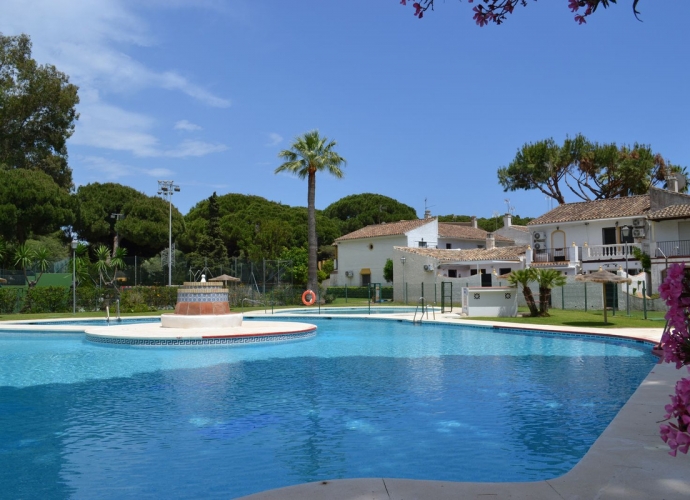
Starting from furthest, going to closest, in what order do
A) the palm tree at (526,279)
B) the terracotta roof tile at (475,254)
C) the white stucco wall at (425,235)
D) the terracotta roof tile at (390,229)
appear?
the terracotta roof tile at (390,229) → the white stucco wall at (425,235) → the terracotta roof tile at (475,254) → the palm tree at (526,279)

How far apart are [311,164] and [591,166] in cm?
2446

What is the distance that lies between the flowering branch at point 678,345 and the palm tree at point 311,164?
111 feet

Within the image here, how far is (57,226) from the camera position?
4116 centimetres

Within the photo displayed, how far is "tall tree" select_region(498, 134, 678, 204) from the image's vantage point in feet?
152

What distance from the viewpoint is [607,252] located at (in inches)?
1425

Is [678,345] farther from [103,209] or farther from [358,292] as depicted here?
[103,209]

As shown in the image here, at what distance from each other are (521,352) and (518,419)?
24.5ft

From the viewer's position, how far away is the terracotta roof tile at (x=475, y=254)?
40.3m

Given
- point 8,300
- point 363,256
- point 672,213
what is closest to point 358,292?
point 363,256

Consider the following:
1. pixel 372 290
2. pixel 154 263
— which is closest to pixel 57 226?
pixel 154 263

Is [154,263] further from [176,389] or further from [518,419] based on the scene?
[518,419]

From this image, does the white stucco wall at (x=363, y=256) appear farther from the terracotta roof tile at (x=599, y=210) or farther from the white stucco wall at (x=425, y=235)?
the terracotta roof tile at (x=599, y=210)

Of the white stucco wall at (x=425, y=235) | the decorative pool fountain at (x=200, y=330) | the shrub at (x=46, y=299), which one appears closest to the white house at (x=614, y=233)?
the white stucco wall at (x=425, y=235)

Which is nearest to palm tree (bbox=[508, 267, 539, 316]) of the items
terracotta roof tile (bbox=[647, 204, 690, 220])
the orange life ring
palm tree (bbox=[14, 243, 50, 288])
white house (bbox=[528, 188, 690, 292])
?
white house (bbox=[528, 188, 690, 292])
